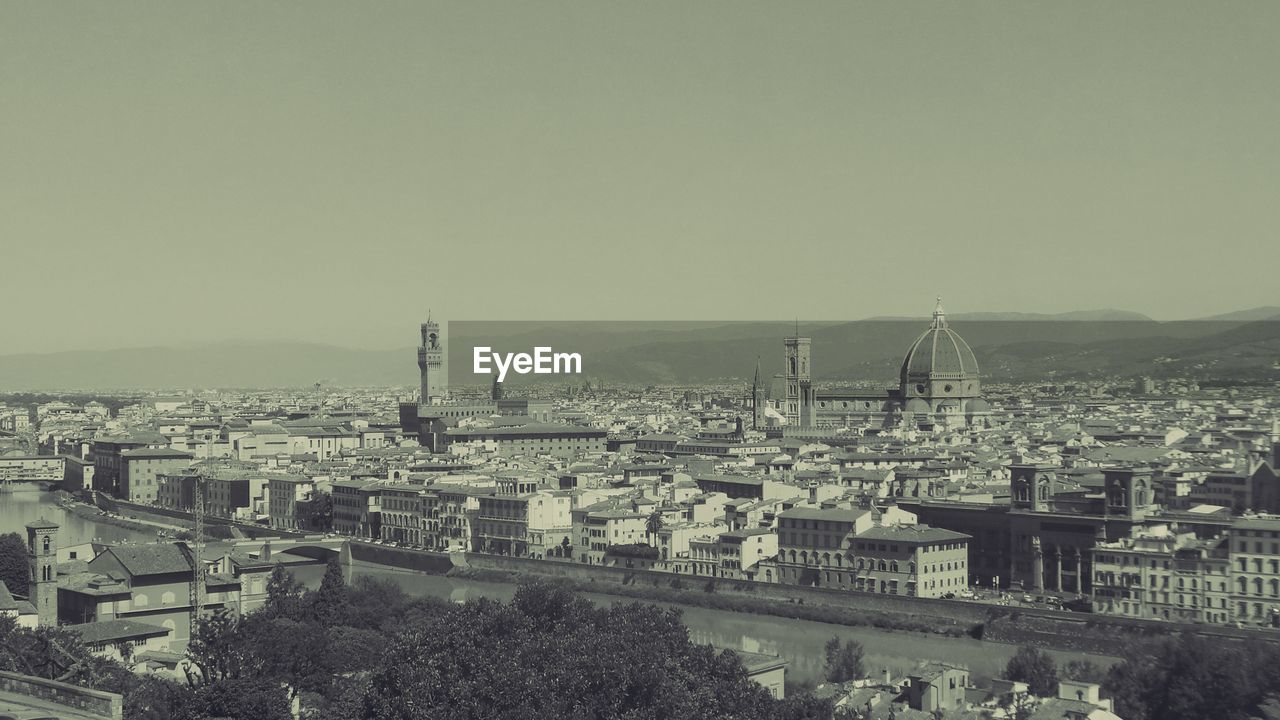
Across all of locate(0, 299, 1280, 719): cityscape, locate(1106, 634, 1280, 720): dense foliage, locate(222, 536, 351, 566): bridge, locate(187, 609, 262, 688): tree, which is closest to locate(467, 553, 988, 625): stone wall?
locate(0, 299, 1280, 719): cityscape

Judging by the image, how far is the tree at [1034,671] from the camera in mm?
17891

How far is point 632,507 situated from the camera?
30406 mm

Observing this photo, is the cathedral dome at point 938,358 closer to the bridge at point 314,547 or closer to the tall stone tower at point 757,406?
the tall stone tower at point 757,406

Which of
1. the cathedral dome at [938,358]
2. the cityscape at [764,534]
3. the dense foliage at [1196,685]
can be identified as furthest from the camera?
the cathedral dome at [938,358]

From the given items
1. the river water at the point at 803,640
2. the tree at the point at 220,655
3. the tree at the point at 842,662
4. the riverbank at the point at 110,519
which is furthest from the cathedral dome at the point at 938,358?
the tree at the point at 220,655

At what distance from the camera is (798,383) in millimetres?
60938

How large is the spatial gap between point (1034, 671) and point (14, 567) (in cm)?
1302

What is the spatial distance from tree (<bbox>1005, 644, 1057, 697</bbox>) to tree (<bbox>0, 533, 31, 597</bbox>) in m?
12.2

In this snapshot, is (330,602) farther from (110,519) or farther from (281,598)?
(110,519)

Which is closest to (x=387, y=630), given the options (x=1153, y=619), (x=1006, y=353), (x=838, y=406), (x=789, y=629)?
(x=789, y=629)

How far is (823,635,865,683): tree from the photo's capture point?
1916 cm

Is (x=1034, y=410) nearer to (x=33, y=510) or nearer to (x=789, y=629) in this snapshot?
(x=33, y=510)

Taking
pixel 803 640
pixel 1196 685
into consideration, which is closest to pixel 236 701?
pixel 1196 685

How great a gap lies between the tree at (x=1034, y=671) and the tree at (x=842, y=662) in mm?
1697
